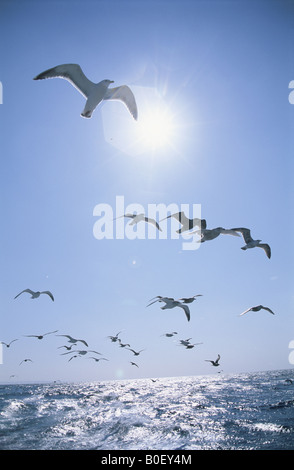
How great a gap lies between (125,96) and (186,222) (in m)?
6.43

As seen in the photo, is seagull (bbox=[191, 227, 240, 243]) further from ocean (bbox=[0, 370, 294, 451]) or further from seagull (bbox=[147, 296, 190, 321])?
ocean (bbox=[0, 370, 294, 451])

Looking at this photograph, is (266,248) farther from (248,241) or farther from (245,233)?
(245,233)

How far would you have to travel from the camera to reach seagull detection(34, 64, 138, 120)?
11053 mm

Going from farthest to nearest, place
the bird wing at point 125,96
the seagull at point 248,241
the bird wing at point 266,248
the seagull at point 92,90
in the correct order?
the bird wing at point 266,248 < the seagull at point 248,241 < the bird wing at point 125,96 < the seagull at point 92,90

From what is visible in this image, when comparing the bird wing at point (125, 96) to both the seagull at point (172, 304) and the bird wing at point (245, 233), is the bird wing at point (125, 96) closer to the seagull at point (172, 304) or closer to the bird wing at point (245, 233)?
the bird wing at point (245, 233)

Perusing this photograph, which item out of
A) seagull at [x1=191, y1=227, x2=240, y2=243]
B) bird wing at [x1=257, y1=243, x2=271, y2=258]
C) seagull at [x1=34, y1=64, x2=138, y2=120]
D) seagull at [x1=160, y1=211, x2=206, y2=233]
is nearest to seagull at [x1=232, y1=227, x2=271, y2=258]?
bird wing at [x1=257, y1=243, x2=271, y2=258]

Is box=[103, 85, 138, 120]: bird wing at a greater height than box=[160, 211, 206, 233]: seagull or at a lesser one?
greater

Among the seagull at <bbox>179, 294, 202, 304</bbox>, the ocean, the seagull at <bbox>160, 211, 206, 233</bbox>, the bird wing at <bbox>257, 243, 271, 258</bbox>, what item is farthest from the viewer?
the seagull at <bbox>179, 294, 202, 304</bbox>

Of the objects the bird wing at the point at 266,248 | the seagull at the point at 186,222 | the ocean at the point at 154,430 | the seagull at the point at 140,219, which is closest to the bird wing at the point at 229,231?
the seagull at the point at 186,222

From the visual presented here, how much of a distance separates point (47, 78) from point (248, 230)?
1044cm

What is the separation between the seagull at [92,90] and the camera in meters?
11.1

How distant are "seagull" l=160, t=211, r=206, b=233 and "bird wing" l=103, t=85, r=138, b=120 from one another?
5.07 meters
